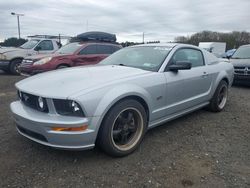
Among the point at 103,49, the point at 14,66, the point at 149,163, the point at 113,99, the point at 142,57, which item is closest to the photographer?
the point at 113,99

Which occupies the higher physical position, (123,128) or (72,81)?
(72,81)

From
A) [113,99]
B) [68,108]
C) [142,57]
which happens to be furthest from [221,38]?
[68,108]

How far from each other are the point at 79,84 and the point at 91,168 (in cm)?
101

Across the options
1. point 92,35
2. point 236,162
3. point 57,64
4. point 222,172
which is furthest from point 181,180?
point 92,35

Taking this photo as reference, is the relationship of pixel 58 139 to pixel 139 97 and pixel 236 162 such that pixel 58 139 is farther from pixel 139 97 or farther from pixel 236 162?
pixel 236 162

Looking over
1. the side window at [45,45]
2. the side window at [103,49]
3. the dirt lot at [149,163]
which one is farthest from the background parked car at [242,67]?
the side window at [45,45]

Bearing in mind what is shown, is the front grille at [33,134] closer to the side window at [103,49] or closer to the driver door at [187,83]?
the driver door at [187,83]

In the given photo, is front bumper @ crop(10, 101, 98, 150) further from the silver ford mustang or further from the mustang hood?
the mustang hood

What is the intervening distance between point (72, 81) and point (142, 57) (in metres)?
1.48

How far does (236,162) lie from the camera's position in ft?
11.2

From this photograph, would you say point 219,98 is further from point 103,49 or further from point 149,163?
point 103,49

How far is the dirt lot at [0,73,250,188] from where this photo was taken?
292 centimetres

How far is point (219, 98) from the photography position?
5672 millimetres

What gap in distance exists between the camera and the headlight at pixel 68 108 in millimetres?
2979
